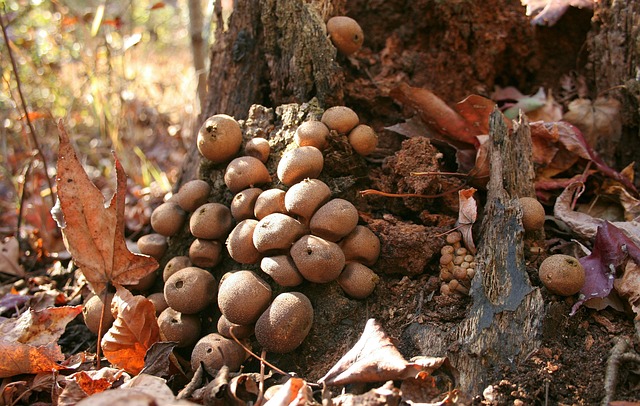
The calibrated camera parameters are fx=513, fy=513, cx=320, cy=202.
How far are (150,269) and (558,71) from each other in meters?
3.51

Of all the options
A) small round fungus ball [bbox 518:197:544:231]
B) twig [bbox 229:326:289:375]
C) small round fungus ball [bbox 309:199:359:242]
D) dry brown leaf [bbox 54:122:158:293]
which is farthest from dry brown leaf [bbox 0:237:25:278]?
small round fungus ball [bbox 518:197:544:231]

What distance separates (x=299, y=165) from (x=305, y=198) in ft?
0.76

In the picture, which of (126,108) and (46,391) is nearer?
(46,391)

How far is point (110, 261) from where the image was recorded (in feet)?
9.65

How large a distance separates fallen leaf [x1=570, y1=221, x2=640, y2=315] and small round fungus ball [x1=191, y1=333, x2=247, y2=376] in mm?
1647

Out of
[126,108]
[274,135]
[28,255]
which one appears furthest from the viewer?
[126,108]

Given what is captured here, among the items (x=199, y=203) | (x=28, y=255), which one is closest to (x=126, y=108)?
(x=28, y=255)

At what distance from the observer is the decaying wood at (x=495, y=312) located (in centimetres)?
231

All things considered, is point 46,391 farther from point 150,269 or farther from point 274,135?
point 274,135

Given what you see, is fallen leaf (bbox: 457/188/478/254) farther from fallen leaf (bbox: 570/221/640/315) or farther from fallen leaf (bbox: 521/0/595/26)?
fallen leaf (bbox: 521/0/595/26)

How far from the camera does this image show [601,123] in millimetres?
3639

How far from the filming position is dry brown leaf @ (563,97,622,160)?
3631 mm

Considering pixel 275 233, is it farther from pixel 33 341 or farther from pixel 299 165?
pixel 33 341

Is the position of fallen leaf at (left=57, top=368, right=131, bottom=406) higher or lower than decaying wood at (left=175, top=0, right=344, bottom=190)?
lower
